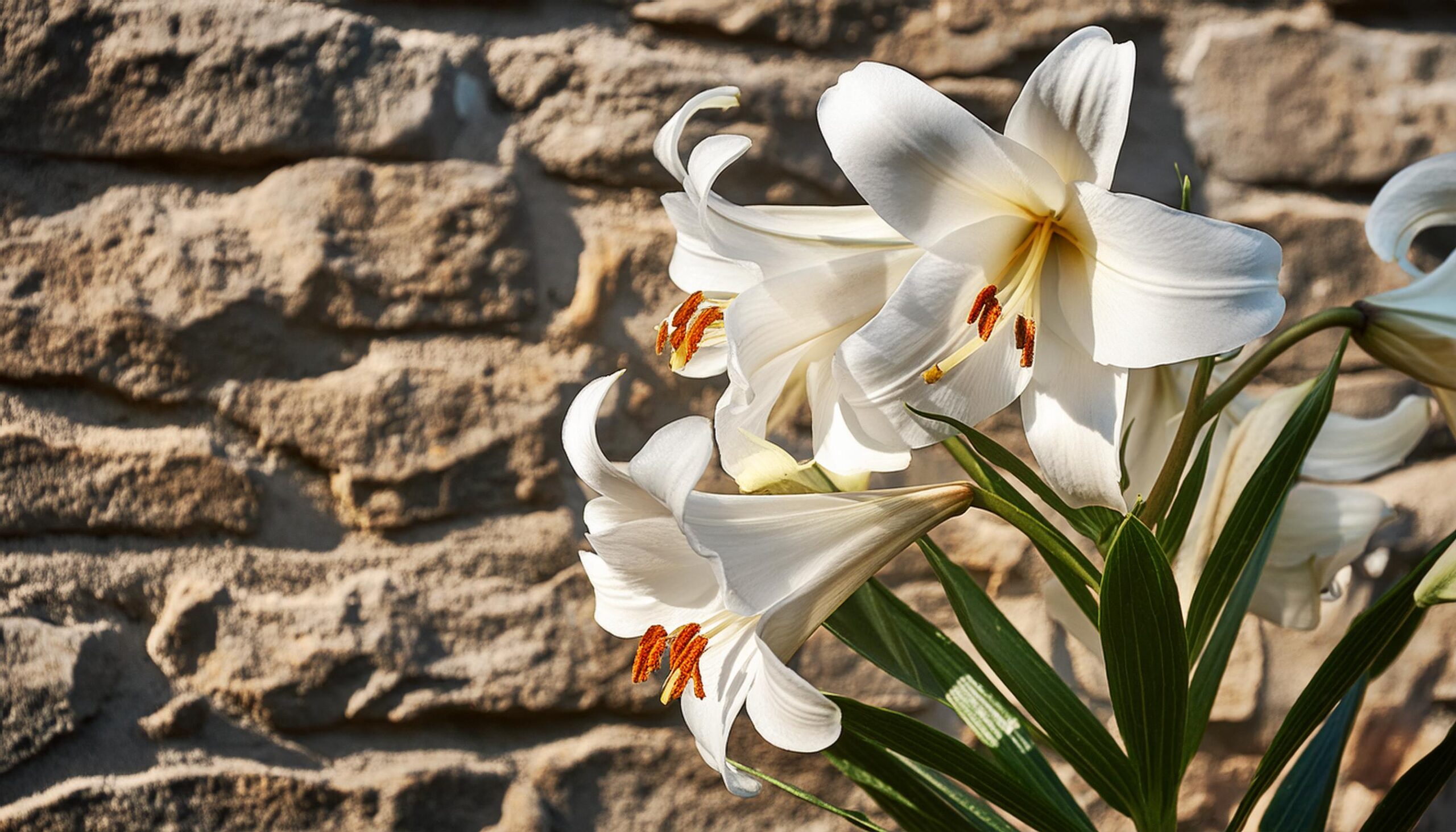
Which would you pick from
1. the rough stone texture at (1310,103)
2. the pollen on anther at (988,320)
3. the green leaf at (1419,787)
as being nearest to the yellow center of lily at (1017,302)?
the pollen on anther at (988,320)

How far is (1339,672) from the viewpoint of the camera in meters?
0.69

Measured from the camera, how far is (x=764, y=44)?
1.03 meters

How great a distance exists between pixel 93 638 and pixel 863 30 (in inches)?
36.3

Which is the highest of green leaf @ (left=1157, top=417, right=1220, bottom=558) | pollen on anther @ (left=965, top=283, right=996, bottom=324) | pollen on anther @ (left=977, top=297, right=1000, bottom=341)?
pollen on anther @ (left=965, top=283, right=996, bottom=324)

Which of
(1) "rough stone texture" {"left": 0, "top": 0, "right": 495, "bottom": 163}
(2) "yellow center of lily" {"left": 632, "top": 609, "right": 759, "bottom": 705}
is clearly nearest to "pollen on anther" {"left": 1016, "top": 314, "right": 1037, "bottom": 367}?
(2) "yellow center of lily" {"left": 632, "top": 609, "right": 759, "bottom": 705}

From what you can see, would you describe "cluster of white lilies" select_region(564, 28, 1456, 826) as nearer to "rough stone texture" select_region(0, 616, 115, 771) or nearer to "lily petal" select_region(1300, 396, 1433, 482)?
"lily petal" select_region(1300, 396, 1433, 482)

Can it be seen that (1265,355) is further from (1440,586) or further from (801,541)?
(801,541)

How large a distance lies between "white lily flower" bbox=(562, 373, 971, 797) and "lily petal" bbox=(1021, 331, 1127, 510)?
0.06 m

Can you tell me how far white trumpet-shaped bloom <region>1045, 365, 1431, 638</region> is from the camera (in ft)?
2.41

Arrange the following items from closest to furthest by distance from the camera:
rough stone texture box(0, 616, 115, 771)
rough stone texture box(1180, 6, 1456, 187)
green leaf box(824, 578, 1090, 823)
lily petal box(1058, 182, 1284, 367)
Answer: lily petal box(1058, 182, 1284, 367) < green leaf box(824, 578, 1090, 823) < rough stone texture box(0, 616, 115, 771) < rough stone texture box(1180, 6, 1456, 187)

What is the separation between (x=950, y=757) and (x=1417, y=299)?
418 millimetres

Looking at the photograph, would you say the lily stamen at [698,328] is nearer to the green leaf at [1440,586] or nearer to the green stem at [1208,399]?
the green stem at [1208,399]

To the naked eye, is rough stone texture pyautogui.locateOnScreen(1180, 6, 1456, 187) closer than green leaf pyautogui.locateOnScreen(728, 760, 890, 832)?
No

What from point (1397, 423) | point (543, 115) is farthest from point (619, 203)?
point (1397, 423)
